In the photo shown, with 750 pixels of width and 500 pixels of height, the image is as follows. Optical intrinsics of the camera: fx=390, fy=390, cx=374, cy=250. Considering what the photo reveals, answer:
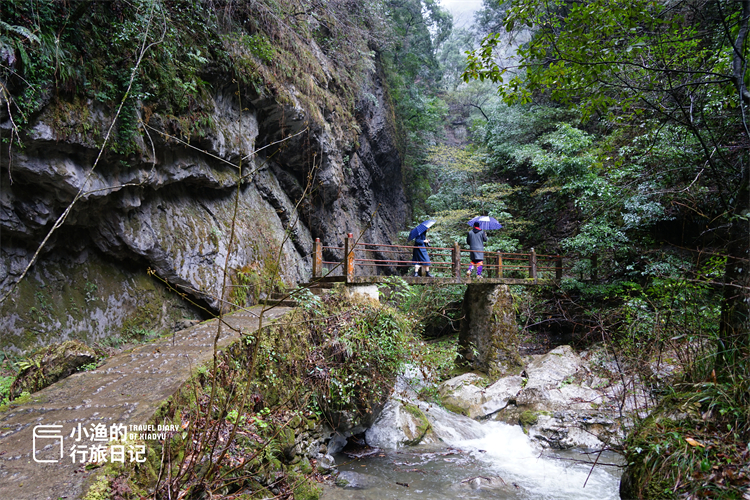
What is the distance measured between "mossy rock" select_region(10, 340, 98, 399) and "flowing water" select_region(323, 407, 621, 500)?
2948 millimetres

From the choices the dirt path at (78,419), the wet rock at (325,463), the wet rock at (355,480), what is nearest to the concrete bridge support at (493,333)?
the wet rock at (355,480)

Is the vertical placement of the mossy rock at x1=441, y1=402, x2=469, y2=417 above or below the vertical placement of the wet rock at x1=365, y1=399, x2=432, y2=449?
below

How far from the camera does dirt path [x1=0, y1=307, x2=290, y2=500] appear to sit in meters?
2.27

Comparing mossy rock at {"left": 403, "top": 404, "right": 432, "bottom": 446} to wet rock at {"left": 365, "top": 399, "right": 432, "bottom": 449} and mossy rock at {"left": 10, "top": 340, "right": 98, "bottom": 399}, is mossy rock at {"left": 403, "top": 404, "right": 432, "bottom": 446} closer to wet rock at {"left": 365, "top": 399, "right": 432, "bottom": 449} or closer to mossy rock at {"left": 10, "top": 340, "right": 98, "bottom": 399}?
wet rock at {"left": 365, "top": 399, "right": 432, "bottom": 449}

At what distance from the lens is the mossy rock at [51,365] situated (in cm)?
356

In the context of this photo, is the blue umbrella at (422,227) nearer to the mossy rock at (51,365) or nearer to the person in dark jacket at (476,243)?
the person in dark jacket at (476,243)

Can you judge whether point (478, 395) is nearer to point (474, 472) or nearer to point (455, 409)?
point (455, 409)

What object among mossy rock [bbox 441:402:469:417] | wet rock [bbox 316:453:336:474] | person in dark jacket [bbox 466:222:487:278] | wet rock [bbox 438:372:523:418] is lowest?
mossy rock [bbox 441:402:469:417]

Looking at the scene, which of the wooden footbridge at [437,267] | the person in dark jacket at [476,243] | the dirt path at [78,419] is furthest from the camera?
the person in dark jacket at [476,243]

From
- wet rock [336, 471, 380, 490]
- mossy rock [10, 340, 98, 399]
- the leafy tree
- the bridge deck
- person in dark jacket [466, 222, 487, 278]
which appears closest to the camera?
the leafy tree

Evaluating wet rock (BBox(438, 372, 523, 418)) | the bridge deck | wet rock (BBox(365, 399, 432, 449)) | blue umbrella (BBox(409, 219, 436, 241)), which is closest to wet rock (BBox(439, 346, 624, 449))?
wet rock (BBox(438, 372, 523, 418))

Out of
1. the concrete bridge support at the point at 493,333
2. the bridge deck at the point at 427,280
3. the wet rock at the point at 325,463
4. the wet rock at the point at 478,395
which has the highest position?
the bridge deck at the point at 427,280

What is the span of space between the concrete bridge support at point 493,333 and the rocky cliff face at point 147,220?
4.69 m

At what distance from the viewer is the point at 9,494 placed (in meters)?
2.13
